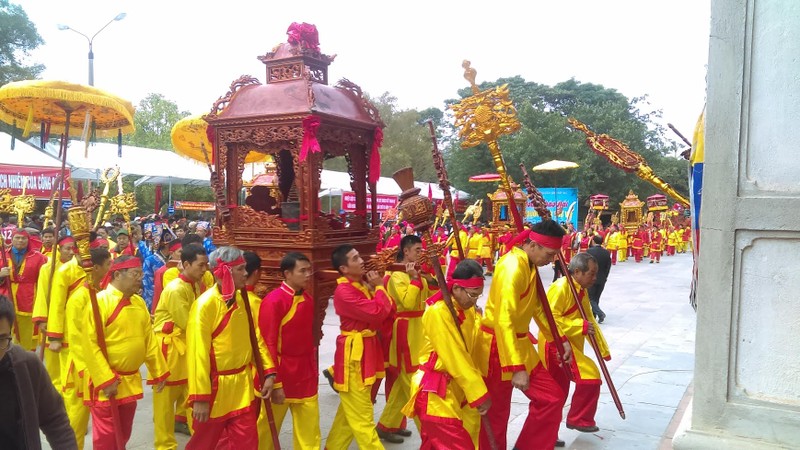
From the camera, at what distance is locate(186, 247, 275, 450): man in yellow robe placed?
12.6ft

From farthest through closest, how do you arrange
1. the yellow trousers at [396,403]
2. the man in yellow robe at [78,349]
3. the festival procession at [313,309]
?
the yellow trousers at [396,403] < the man in yellow robe at [78,349] < the festival procession at [313,309]

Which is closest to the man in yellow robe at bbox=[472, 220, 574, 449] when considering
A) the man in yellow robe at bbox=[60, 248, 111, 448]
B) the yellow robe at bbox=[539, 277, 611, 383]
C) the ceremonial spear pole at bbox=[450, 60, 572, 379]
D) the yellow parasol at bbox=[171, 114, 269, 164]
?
the ceremonial spear pole at bbox=[450, 60, 572, 379]

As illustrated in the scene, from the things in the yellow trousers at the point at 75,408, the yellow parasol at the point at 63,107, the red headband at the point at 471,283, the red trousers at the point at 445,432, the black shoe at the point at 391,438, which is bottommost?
the black shoe at the point at 391,438

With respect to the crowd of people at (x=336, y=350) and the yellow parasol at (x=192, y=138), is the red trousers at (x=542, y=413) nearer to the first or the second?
the crowd of people at (x=336, y=350)

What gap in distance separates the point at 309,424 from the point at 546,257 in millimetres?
2137

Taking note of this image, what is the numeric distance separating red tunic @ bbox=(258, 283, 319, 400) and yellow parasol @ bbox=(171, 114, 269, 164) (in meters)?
2.74

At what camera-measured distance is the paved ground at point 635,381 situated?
5188 millimetres

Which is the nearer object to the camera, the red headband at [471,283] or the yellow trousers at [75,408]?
the red headband at [471,283]

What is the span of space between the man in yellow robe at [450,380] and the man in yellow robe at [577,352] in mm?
1272

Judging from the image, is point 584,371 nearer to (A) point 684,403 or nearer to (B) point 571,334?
(B) point 571,334

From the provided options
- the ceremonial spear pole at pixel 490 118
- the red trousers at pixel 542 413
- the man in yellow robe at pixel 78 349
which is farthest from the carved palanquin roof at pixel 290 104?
the red trousers at pixel 542 413

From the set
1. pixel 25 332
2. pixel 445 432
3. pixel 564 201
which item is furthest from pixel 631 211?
pixel 445 432

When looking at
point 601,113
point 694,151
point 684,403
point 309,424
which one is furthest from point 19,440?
point 601,113

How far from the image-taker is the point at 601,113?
32250 mm
